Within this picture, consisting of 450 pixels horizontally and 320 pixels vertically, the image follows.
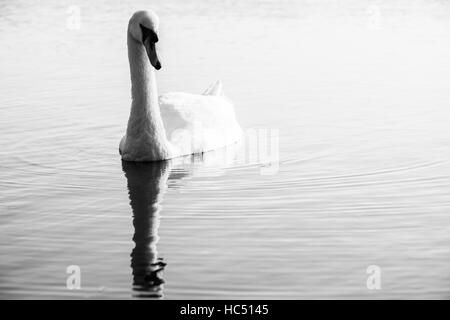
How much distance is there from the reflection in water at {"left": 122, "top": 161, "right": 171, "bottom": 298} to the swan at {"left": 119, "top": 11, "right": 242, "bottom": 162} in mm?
233

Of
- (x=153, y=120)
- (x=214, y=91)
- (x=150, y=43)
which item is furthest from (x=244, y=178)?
(x=214, y=91)

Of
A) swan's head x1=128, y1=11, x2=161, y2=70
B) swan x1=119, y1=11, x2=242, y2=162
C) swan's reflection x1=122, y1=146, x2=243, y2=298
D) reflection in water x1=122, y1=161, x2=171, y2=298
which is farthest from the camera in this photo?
swan x1=119, y1=11, x2=242, y2=162

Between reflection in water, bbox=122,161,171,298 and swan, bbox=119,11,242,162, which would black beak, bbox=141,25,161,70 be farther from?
reflection in water, bbox=122,161,171,298

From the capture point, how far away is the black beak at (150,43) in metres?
11.8

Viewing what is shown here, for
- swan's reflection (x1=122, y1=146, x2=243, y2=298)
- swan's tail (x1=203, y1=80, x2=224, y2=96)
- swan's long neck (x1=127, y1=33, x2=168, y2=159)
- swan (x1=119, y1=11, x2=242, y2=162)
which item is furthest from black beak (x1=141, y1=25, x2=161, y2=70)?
swan's tail (x1=203, y1=80, x2=224, y2=96)

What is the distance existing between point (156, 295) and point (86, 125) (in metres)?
7.10

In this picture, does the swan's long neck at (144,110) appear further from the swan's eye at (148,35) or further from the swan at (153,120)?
the swan's eye at (148,35)

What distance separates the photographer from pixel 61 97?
54.3 ft

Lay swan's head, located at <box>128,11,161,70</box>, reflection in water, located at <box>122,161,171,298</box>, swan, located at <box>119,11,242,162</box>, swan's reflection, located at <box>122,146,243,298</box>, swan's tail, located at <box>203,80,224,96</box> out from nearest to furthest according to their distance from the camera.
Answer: reflection in water, located at <box>122,161,171,298</box> → swan's reflection, located at <box>122,146,243,298</box> → swan's head, located at <box>128,11,161,70</box> → swan, located at <box>119,11,242,162</box> → swan's tail, located at <box>203,80,224,96</box>

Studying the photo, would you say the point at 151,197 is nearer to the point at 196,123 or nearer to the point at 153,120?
the point at 153,120

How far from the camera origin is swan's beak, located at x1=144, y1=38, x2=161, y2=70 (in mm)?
11656

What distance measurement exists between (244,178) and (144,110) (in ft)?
6.01
